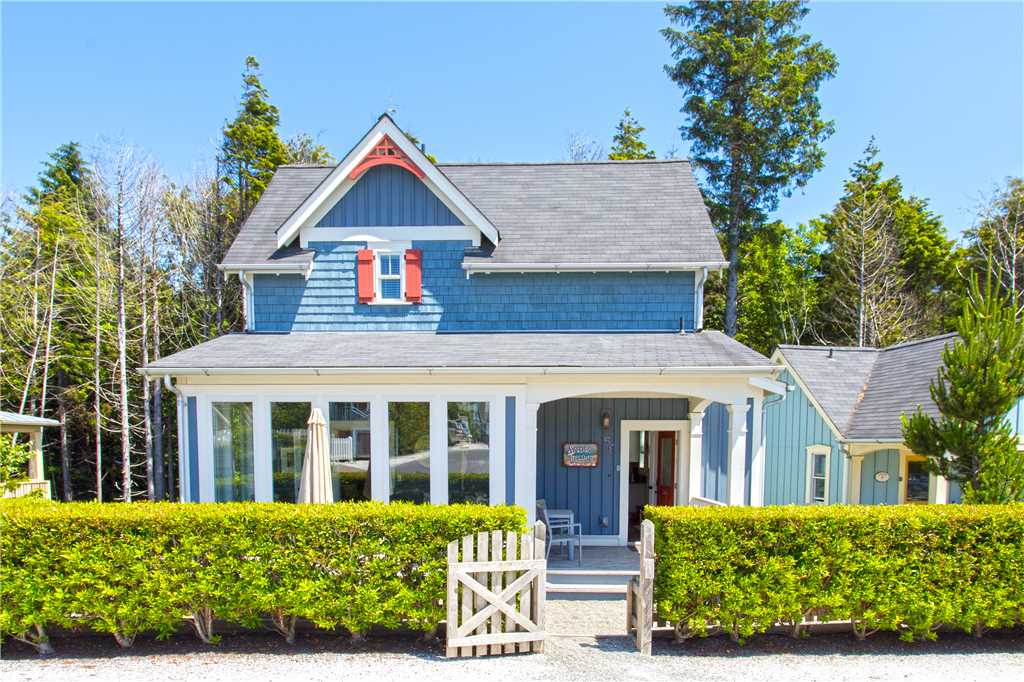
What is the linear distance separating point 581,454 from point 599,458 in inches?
14.8

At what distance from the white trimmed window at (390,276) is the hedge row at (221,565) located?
582 cm

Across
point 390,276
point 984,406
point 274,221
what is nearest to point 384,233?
point 390,276

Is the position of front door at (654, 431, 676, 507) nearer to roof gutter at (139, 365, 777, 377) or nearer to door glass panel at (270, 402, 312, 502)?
roof gutter at (139, 365, 777, 377)

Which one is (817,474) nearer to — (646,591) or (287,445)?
(646,591)

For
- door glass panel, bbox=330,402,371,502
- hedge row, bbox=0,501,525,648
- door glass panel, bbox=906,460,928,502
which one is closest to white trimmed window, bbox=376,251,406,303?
door glass panel, bbox=330,402,371,502

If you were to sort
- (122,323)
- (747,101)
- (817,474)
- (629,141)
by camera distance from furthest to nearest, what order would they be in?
1. (629,141)
2. (747,101)
3. (122,323)
4. (817,474)

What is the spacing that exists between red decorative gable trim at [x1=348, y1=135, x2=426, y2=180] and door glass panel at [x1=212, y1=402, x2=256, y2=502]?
16.4 ft

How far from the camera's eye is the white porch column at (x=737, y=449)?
8789mm

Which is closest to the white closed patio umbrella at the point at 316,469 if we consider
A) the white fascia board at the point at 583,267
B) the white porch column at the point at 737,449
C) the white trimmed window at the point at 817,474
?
the white fascia board at the point at 583,267

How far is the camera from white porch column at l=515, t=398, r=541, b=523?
8.92 meters

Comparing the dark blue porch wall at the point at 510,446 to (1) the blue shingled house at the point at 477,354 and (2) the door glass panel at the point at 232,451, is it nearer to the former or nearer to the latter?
(1) the blue shingled house at the point at 477,354

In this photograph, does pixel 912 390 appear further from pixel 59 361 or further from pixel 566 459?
pixel 59 361

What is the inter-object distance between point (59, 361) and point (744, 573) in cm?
2332

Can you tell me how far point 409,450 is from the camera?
361 inches
